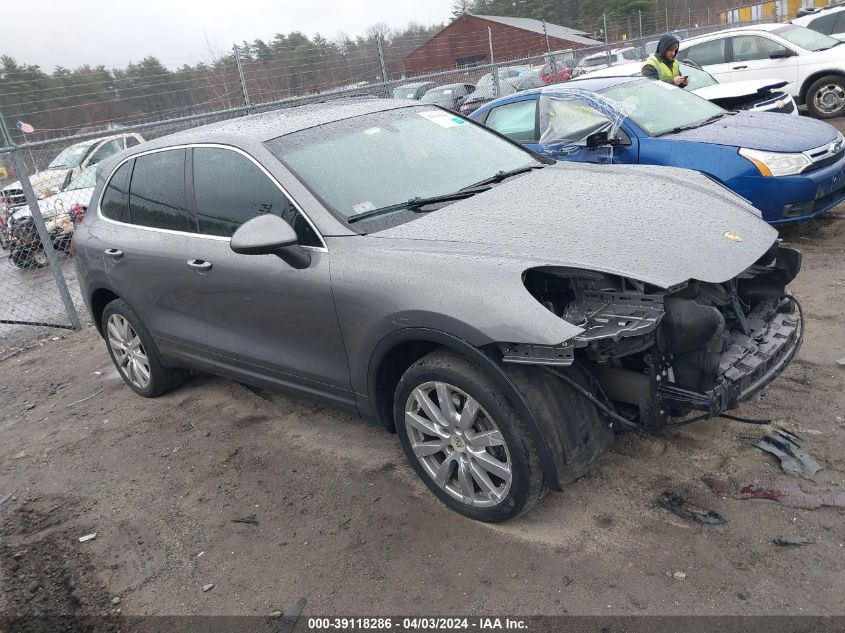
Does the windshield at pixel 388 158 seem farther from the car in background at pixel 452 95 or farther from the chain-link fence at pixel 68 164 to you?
the car in background at pixel 452 95

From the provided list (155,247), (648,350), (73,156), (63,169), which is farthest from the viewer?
(73,156)

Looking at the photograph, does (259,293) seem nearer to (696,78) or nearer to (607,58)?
(696,78)

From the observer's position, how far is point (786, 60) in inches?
474

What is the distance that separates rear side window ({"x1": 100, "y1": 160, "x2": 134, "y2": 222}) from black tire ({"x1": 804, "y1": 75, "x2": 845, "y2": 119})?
11.8 m

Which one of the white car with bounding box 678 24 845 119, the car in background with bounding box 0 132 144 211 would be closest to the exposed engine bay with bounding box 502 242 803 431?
the car in background with bounding box 0 132 144 211

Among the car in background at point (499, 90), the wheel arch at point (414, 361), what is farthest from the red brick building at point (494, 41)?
the wheel arch at point (414, 361)

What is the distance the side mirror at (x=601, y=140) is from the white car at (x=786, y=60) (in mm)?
7556

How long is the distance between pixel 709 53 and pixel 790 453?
37.0ft

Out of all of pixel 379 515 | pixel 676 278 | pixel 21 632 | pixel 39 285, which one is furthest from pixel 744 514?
pixel 39 285

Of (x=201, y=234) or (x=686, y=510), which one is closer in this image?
(x=686, y=510)

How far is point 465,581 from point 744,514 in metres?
1.21

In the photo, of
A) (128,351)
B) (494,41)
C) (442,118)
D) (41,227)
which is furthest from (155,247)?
(494,41)

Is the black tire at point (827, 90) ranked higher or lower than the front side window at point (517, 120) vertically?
lower

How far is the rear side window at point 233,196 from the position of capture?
11.3 feet
